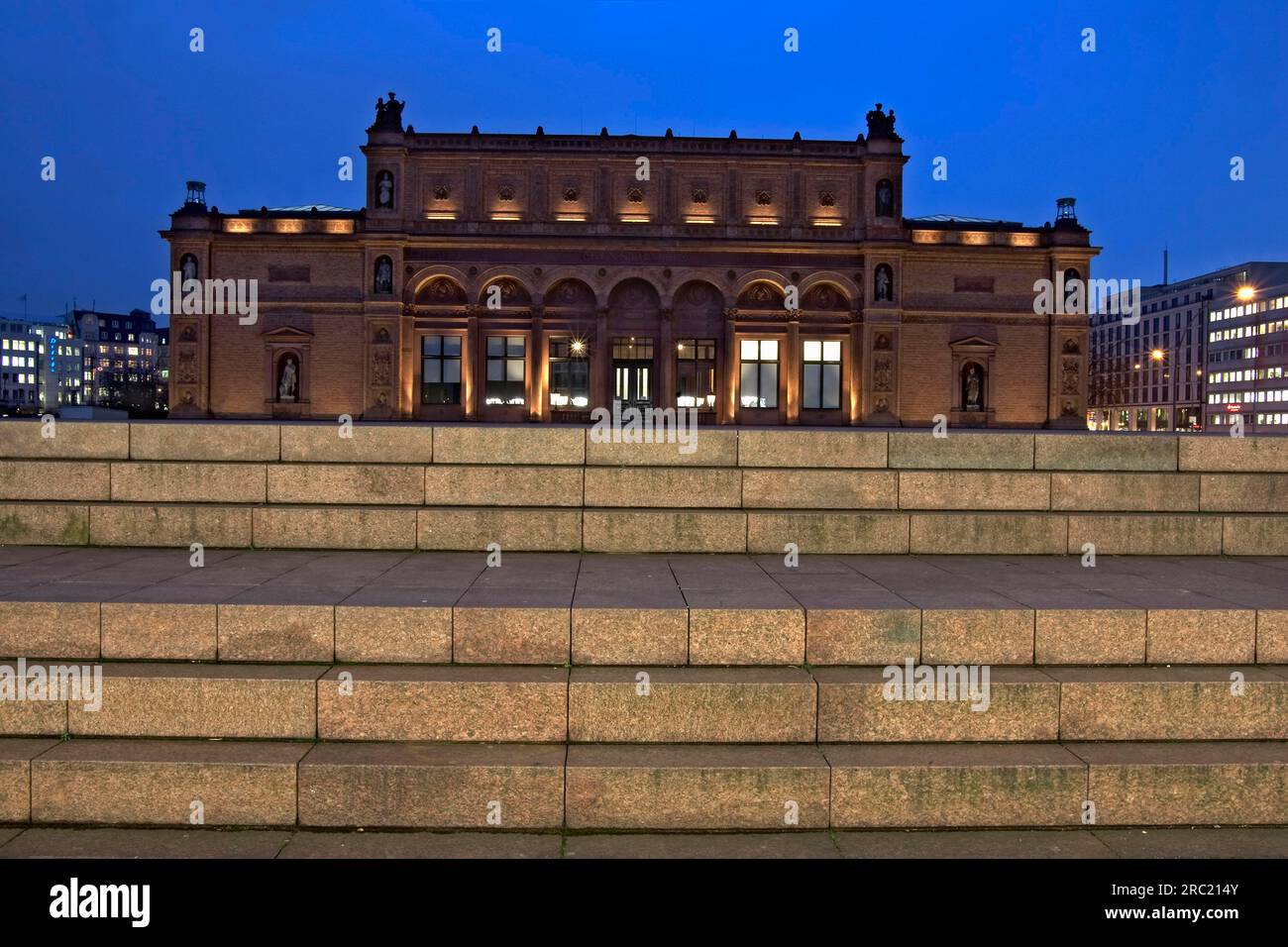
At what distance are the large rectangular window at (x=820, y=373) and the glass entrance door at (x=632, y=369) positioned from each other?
28.3 feet

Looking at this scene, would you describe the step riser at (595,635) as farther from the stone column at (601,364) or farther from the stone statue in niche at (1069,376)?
the stone statue in niche at (1069,376)

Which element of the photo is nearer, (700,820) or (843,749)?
(700,820)

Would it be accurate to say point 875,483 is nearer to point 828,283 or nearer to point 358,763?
point 358,763

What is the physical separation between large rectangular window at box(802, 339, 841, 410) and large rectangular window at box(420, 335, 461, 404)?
19195 millimetres

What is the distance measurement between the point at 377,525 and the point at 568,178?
42516 mm

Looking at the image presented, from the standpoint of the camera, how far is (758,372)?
48.3 metres

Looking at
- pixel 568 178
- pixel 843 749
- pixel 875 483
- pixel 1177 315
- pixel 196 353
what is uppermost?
pixel 1177 315

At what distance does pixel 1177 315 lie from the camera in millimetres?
128875

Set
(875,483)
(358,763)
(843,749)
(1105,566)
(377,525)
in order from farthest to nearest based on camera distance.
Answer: (875,483) → (377,525) → (1105,566) → (843,749) → (358,763)

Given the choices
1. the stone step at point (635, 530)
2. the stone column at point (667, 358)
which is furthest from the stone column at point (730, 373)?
the stone step at point (635, 530)

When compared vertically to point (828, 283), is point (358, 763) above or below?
below

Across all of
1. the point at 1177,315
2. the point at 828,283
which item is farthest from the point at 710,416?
the point at 1177,315

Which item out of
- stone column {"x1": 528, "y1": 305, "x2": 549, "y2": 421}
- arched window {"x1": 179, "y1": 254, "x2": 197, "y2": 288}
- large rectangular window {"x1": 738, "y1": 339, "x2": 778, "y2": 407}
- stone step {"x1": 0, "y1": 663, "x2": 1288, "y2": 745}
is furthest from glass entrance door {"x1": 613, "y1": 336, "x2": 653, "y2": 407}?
stone step {"x1": 0, "y1": 663, "x2": 1288, "y2": 745}
